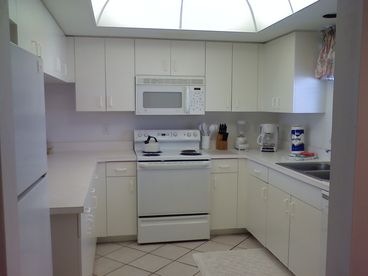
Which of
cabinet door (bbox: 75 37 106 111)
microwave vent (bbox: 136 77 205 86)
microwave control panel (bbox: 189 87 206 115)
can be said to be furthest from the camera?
microwave control panel (bbox: 189 87 206 115)

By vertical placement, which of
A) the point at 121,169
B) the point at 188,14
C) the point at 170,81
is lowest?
the point at 121,169

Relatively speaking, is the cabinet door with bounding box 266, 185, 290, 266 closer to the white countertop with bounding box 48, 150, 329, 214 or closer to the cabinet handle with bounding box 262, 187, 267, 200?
the cabinet handle with bounding box 262, 187, 267, 200

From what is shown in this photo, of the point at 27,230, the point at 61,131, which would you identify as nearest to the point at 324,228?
the point at 27,230

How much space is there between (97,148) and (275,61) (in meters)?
2.15

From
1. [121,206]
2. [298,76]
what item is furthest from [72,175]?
[298,76]

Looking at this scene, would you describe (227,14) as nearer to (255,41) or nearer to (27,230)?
(255,41)

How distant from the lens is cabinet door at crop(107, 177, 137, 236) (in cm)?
343

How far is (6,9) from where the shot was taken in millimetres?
906

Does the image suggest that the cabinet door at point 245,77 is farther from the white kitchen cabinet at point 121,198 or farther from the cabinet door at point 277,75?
the white kitchen cabinet at point 121,198

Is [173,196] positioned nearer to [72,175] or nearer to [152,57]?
[72,175]

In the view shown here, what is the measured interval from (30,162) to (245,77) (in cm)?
307

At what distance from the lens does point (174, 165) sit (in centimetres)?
342

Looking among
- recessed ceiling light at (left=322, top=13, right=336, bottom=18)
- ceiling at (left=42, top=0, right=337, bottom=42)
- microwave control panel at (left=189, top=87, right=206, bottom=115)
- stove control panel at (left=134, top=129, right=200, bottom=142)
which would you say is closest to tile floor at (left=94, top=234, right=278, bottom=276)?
stove control panel at (left=134, top=129, right=200, bottom=142)

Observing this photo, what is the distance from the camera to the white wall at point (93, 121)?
12.4 feet
